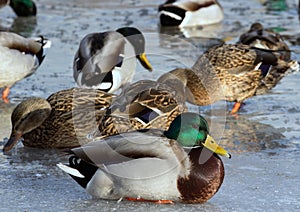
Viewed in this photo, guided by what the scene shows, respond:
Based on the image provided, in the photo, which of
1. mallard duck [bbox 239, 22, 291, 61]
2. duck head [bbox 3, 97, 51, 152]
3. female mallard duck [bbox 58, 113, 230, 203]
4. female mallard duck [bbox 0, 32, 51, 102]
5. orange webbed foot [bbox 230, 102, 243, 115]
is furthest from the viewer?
mallard duck [bbox 239, 22, 291, 61]

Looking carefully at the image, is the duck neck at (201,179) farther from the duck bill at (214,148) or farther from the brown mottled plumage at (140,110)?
the brown mottled plumage at (140,110)

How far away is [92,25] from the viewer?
1081 centimetres

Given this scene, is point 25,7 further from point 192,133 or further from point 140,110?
point 192,133

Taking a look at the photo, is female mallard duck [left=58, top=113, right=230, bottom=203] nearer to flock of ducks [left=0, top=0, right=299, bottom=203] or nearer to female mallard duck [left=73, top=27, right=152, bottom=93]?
flock of ducks [left=0, top=0, right=299, bottom=203]

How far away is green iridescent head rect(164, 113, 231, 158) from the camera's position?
4.38 metres

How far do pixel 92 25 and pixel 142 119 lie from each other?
546cm

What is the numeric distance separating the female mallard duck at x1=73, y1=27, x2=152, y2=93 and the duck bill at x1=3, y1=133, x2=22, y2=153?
1383 mm

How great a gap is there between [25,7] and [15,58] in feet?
14.3

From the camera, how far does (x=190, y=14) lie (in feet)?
38.4

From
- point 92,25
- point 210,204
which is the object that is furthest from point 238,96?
point 92,25

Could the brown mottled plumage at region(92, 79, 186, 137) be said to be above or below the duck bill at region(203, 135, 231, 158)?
below

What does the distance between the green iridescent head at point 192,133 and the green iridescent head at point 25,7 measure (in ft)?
24.1

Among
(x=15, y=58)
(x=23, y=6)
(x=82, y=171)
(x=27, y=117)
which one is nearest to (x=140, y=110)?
(x=27, y=117)

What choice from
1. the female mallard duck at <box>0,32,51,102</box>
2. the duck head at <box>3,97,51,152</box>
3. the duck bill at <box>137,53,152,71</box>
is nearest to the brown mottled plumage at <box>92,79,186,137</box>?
the duck head at <box>3,97,51,152</box>
